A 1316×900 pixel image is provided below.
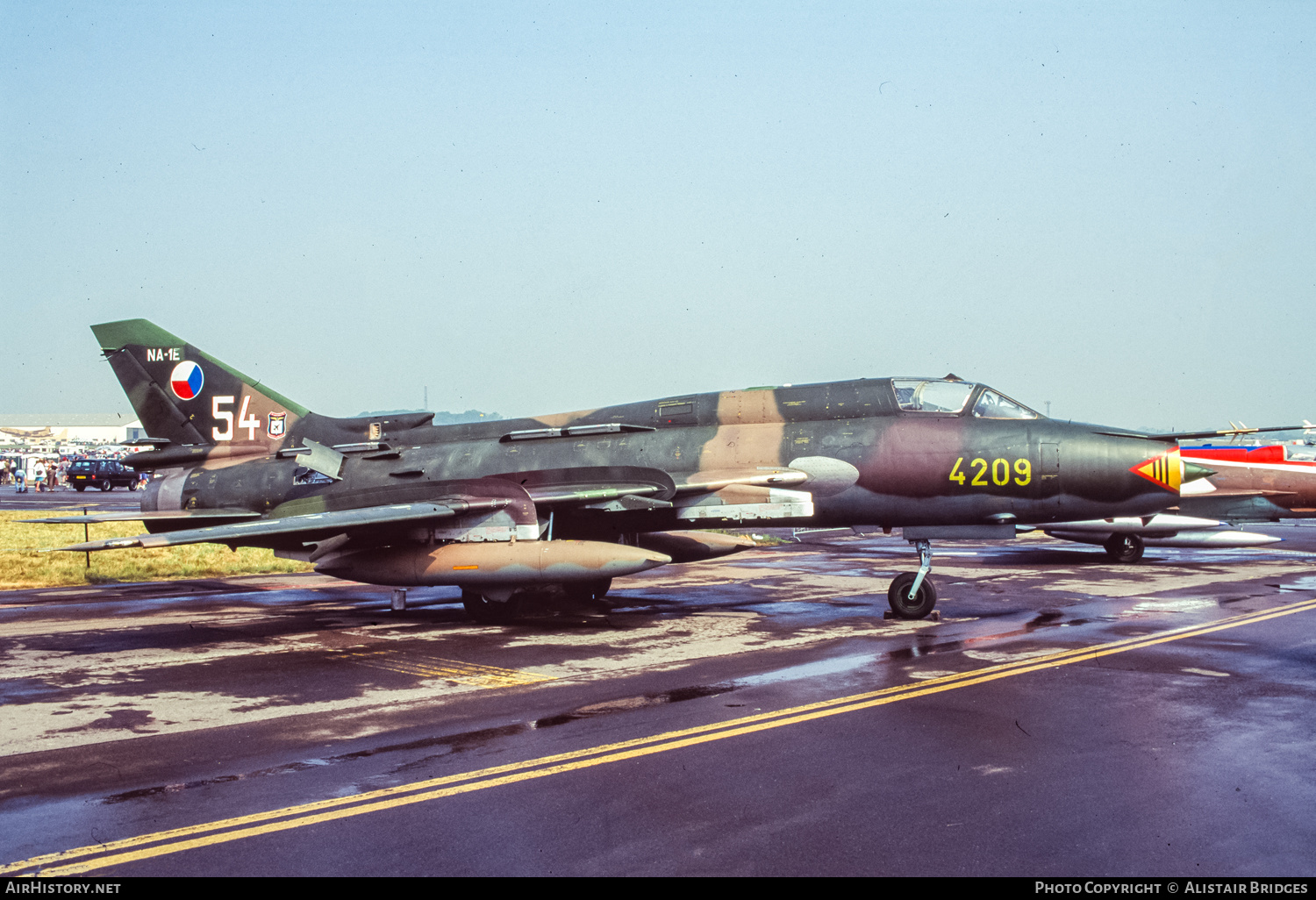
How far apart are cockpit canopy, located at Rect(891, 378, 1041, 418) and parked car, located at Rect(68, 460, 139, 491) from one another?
58717mm

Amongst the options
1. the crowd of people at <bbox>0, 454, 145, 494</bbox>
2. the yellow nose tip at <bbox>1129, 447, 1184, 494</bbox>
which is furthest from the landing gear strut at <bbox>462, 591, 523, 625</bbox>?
the crowd of people at <bbox>0, 454, 145, 494</bbox>

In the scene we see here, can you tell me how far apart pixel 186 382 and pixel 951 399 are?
39.8ft

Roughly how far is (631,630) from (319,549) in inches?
186

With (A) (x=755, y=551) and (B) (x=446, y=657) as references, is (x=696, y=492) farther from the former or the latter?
(A) (x=755, y=551)

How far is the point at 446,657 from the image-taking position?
11.4 meters

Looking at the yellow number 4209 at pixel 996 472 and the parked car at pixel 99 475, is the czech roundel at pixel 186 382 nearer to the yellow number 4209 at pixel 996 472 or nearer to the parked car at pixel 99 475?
the yellow number 4209 at pixel 996 472

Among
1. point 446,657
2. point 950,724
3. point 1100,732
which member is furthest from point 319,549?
point 1100,732

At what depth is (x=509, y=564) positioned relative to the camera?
1308 cm

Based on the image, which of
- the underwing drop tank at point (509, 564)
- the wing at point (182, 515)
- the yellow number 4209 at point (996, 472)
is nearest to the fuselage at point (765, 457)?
the yellow number 4209 at point (996, 472)

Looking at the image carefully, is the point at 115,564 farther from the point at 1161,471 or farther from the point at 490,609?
the point at 1161,471

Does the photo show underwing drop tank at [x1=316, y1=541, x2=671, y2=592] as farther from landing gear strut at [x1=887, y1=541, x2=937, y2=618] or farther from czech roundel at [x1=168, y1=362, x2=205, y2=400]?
czech roundel at [x1=168, y1=362, x2=205, y2=400]

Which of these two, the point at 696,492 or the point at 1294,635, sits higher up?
the point at 696,492

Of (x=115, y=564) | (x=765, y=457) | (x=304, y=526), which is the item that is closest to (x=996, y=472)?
(x=765, y=457)
